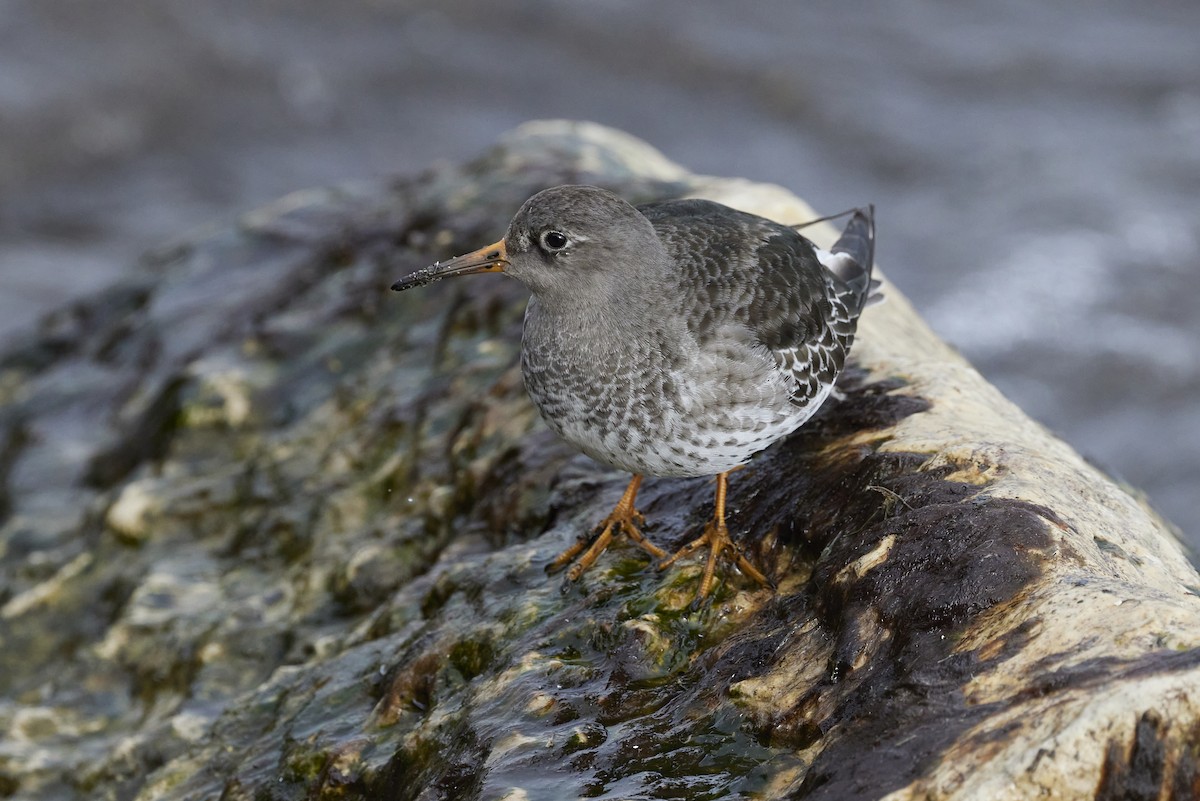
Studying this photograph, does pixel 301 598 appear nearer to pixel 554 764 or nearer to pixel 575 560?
pixel 575 560

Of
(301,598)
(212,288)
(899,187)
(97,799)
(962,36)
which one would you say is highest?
(962,36)

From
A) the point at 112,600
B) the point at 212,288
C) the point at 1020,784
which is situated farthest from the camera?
the point at 212,288

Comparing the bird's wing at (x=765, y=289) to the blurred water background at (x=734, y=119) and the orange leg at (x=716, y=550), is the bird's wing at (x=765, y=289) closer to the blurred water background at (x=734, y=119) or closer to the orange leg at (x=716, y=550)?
the orange leg at (x=716, y=550)

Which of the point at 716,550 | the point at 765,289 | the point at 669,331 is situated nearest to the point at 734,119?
the point at 765,289

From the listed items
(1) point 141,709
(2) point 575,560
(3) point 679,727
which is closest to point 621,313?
(2) point 575,560

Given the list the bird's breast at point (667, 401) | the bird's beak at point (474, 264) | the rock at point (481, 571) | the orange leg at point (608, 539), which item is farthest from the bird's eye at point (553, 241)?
the rock at point (481, 571)

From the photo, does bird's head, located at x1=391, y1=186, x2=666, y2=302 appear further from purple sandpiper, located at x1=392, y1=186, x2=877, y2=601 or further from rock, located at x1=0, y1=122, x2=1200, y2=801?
rock, located at x1=0, y1=122, x2=1200, y2=801
